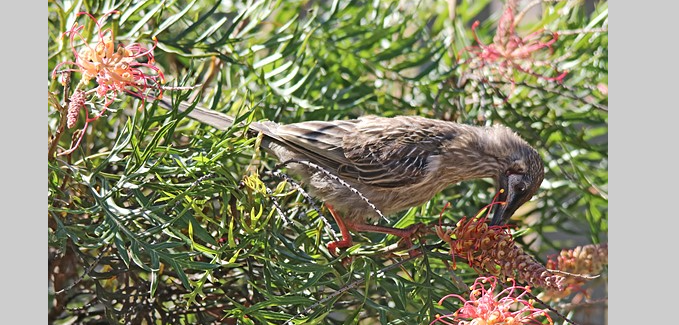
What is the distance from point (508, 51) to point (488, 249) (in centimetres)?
48

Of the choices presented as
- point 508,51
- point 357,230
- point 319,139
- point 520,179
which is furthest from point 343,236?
point 508,51

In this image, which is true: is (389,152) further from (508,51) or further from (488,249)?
(488,249)

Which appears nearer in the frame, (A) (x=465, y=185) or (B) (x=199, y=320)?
(B) (x=199, y=320)

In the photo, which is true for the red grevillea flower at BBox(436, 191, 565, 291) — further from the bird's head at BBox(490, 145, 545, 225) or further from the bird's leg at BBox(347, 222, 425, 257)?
the bird's head at BBox(490, 145, 545, 225)

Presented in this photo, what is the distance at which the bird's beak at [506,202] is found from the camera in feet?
3.95

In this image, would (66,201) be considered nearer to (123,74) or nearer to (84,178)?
(84,178)

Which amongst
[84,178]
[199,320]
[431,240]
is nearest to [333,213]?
[431,240]

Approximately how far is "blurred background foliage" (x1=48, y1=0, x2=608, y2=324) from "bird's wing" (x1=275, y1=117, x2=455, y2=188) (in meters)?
0.04

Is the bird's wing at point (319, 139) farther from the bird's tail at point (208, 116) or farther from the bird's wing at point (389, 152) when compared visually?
the bird's tail at point (208, 116)

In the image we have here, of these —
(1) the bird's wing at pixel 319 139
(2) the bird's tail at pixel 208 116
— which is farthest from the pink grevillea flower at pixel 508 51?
(2) the bird's tail at pixel 208 116

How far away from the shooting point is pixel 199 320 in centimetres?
109

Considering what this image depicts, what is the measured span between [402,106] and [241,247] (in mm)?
600

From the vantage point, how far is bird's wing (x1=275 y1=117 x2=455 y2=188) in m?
1.35

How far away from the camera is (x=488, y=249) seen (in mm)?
987
